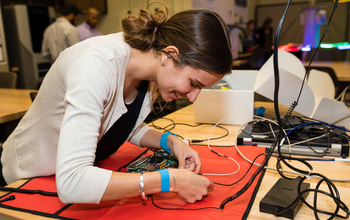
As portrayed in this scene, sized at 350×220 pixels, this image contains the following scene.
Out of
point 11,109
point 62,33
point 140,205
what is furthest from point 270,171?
point 62,33

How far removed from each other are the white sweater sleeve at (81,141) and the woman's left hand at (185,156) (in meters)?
0.30

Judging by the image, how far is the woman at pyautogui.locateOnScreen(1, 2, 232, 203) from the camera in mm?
601

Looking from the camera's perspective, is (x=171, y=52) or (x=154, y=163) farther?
(x=154, y=163)

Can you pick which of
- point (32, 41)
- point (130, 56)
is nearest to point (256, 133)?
point (130, 56)

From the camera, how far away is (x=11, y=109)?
1734 millimetres

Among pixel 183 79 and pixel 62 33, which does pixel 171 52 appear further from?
pixel 62 33

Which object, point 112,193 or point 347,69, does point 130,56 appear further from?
point 347,69

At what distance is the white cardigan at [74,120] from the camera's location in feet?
1.95

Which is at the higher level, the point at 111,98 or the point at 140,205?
the point at 111,98

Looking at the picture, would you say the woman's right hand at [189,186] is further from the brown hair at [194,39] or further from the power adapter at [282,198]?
the brown hair at [194,39]

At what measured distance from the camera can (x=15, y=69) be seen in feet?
12.1

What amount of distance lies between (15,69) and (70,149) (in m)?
3.75

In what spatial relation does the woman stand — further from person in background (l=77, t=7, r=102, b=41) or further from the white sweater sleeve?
person in background (l=77, t=7, r=102, b=41)

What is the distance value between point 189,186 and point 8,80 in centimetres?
274
